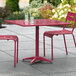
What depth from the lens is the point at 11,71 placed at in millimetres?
6156

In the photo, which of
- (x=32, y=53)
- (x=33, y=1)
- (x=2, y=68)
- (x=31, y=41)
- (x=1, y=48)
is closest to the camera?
(x=2, y=68)

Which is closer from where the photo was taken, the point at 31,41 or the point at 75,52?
the point at 75,52

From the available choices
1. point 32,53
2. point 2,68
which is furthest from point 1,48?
point 2,68

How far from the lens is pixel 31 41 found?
10.3 metres

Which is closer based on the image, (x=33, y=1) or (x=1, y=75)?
(x=1, y=75)

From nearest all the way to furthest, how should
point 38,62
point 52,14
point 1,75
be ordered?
point 1,75 < point 38,62 < point 52,14

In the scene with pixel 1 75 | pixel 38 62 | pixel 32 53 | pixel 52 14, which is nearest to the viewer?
pixel 1 75

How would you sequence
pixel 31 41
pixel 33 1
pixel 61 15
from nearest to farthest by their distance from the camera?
1. pixel 31 41
2. pixel 61 15
3. pixel 33 1

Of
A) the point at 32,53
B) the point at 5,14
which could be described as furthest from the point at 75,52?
the point at 5,14

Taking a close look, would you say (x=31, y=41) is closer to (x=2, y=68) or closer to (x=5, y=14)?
(x=2, y=68)

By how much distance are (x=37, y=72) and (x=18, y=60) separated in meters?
1.22

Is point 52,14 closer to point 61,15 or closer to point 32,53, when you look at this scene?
point 61,15

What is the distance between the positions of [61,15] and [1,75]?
10.9 m

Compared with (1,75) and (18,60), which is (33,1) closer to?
(18,60)
